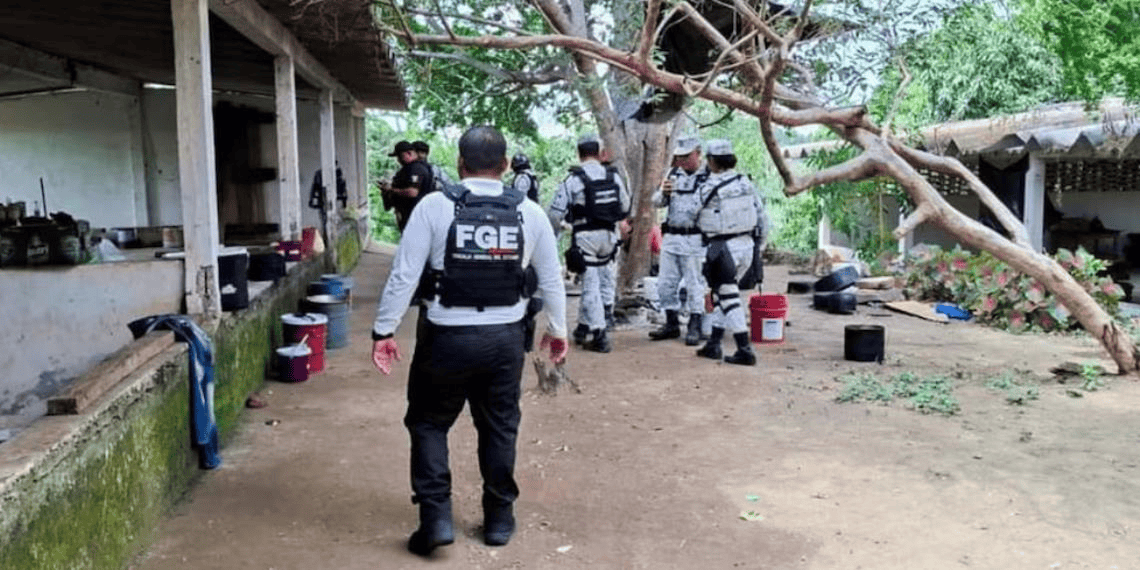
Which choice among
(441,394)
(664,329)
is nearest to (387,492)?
(441,394)

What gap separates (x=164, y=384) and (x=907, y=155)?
5.72m

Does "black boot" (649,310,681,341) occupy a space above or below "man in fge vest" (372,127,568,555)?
below

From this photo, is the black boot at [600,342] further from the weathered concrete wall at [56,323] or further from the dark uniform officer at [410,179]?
the weathered concrete wall at [56,323]

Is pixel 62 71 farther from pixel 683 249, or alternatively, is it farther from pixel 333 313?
pixel 683 249

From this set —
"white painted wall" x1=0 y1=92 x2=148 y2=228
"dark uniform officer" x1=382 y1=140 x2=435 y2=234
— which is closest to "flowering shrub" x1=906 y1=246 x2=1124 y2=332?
"dark uniform officer" x1=382 y1=140 x2=435 y2=234

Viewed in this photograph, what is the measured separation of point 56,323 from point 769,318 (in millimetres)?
5705

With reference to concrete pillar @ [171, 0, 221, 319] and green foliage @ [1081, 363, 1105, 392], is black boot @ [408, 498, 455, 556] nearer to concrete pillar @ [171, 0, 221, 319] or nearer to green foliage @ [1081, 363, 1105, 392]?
concrete pillar @ [171, 0, 221, 319]

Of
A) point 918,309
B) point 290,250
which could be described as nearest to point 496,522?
point 290,250

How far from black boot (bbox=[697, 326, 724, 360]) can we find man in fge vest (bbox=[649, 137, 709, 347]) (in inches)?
24.3

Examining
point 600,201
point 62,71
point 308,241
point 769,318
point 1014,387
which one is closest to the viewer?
point 1014,387

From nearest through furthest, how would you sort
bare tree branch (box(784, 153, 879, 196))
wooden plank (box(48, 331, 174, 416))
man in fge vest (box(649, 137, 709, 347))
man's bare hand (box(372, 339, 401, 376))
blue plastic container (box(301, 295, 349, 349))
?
1. wooden plank (box(48, 331, 174, 416))
2. man's bare hand (box(372, 339, 401, 376))
3. bare tree branch (box(784, 153, 879, 196))
4. blue plastic container (box(301, 295, 349, 349))
5. man in fge vest (box(649, 137, 709, 347))

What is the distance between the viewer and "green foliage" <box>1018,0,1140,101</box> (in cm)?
796

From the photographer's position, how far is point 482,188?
409 cm

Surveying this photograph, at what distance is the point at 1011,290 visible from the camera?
9.86 meters
